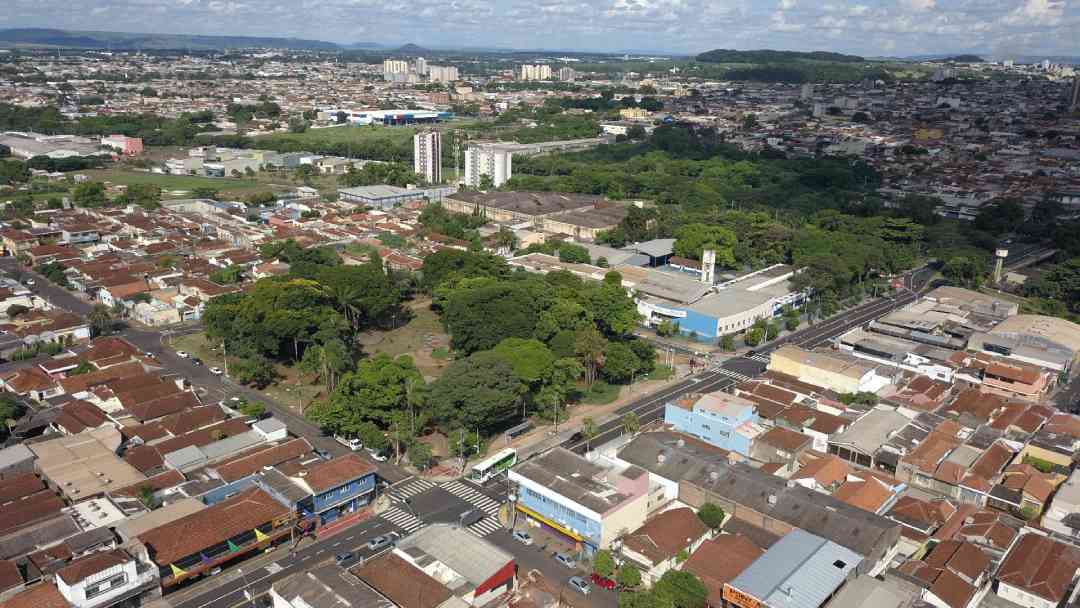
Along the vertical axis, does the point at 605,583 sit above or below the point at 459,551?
below

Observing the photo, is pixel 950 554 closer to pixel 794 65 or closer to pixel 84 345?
pixel 84 345

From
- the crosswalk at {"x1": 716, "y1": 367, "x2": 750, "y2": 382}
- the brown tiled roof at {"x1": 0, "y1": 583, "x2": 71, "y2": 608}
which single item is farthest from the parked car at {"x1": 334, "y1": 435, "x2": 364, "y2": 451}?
the crosswalk at {"x1": 716, "y1": 367, "x2": 750, "y2": 382}

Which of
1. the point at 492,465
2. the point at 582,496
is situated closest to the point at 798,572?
the point at 582,496

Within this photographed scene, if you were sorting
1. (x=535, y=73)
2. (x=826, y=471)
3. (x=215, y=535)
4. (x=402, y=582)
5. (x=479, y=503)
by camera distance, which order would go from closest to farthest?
(x=402, y=582) → (x=215, y=535) → (x=479, y=503) → (x=826, y=471) → (x=535, y=73)

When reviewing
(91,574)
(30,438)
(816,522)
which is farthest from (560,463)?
(30,438)

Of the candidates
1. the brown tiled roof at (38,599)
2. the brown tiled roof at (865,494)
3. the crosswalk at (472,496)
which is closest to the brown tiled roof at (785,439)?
the brown tiled roof at (865,494)

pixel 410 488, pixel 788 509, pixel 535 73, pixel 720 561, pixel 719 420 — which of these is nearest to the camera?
pixel 720 561

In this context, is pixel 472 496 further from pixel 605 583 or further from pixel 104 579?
pixel 104 579
